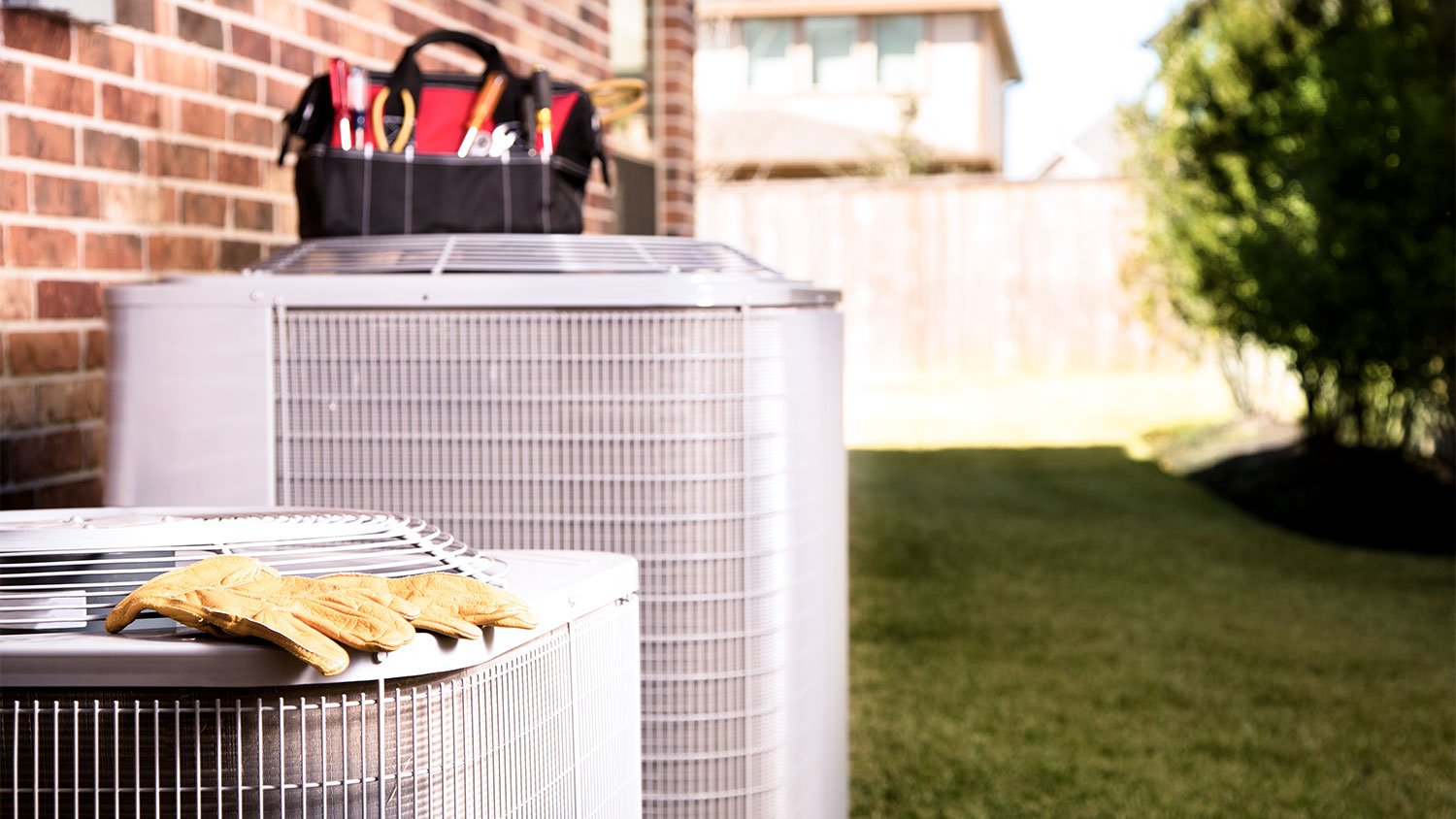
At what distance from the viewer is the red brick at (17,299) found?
7.93ft

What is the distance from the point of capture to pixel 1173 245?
10.3 metres

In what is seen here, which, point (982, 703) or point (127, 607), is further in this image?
point (982, 703)

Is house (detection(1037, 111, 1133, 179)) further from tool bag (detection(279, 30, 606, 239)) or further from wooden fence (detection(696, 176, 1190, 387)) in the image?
tool bag (detection(279, 30, 606, 239))

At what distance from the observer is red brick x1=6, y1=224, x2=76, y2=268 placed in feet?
8.00

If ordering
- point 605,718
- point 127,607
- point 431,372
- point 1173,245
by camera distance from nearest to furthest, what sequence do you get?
1. point 127,607
2. point 605,718
3. point 431,372
4. point 1173,245

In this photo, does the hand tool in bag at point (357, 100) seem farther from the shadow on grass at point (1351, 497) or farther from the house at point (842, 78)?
the house at point (842, 78)

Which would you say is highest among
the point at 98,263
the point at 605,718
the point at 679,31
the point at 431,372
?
the point at 679,31

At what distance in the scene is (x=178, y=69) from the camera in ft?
9.37

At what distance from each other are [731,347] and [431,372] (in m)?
0.41

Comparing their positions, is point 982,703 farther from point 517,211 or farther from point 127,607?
point 127,607

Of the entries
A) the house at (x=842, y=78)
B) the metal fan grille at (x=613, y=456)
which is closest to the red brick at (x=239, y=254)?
the metal fan grille at (x=613, y=456)

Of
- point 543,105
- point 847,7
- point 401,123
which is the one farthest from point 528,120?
point 847,7

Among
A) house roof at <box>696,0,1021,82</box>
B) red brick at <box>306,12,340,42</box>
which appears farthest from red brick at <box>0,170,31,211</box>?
house roof at <box>696,0,1021,82</box>

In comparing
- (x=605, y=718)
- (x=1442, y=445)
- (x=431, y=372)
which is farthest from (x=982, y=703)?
(x=1442, y=445)
